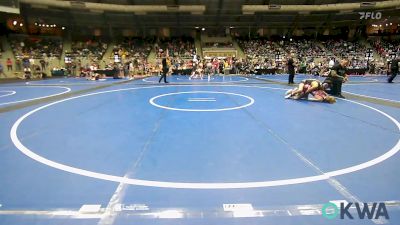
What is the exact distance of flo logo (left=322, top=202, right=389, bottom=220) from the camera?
2.68 m

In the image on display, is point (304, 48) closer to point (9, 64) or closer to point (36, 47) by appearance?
point (36, 47)

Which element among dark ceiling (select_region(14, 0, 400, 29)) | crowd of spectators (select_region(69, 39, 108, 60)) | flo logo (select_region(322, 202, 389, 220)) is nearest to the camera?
flo logo (select_region(322, 202, 389, 220))

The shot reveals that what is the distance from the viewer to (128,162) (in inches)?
161

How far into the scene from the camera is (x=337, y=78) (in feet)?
35.4

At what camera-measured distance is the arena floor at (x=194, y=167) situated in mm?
2801

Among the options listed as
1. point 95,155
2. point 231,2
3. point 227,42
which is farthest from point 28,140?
point 227,42

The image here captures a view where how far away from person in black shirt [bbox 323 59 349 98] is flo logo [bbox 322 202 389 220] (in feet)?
29.2

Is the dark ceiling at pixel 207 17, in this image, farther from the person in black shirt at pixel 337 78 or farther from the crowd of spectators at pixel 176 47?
the person in black shirt at pixel 337 78

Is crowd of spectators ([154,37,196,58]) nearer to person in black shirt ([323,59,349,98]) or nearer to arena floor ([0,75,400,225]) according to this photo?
person in black shirt ([323,59,349,98])

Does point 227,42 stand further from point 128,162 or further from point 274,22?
point 128,162

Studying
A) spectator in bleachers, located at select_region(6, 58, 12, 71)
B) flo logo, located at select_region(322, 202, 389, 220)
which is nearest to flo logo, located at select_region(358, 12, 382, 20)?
flo logo, located at select_region(322, 202, 389, 220)

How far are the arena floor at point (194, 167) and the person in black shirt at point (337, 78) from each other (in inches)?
148

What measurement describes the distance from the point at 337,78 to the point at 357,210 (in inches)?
360

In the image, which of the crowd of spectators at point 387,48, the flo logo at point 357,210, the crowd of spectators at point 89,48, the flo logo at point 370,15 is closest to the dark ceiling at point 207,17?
the flo logo at point 370,15
